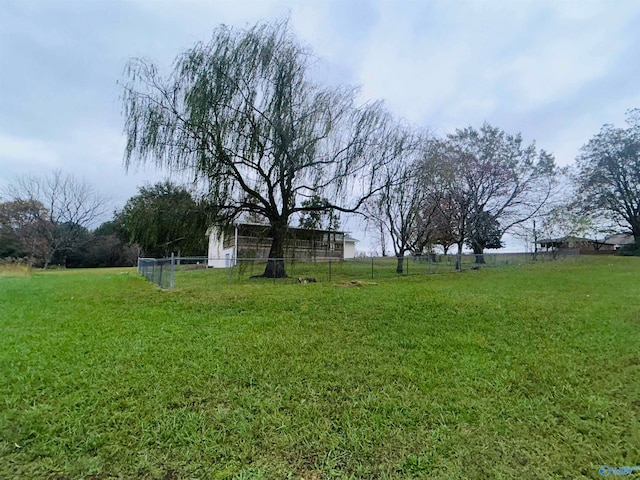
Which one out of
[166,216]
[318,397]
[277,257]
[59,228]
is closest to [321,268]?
[277,257]

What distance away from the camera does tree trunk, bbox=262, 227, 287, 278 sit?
11773 millimetres

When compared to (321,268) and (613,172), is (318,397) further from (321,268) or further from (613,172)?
(613,172)

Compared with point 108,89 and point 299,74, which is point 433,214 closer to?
point 299,74

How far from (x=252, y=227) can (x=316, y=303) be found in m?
6.53

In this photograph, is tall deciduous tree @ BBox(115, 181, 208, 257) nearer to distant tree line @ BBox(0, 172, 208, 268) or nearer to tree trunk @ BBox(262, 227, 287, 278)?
tree trunk @ BBox(262, 227, 287, 278)

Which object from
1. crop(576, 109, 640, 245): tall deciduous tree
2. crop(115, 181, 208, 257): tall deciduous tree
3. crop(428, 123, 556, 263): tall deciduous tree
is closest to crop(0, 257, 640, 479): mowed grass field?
crop(115, 181, 208, 257): tall deciduous tree

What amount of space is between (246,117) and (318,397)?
905 centimetres

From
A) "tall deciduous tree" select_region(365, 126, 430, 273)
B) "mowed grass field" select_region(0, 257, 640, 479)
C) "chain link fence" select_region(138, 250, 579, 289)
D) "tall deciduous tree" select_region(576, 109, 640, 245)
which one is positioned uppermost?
"tall deciduous tree" select_region(576, 109, 640, 245)

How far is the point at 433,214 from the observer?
53.9 feet

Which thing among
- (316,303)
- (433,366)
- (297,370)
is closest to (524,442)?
(433,366)

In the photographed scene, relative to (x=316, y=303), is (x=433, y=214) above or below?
above

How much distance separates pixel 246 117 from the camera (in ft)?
31.9

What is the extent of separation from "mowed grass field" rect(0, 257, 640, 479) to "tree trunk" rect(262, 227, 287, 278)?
258 inches

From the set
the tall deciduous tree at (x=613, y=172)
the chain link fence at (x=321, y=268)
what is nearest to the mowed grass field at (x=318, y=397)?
the chain link fence at (x=321, y=268)
